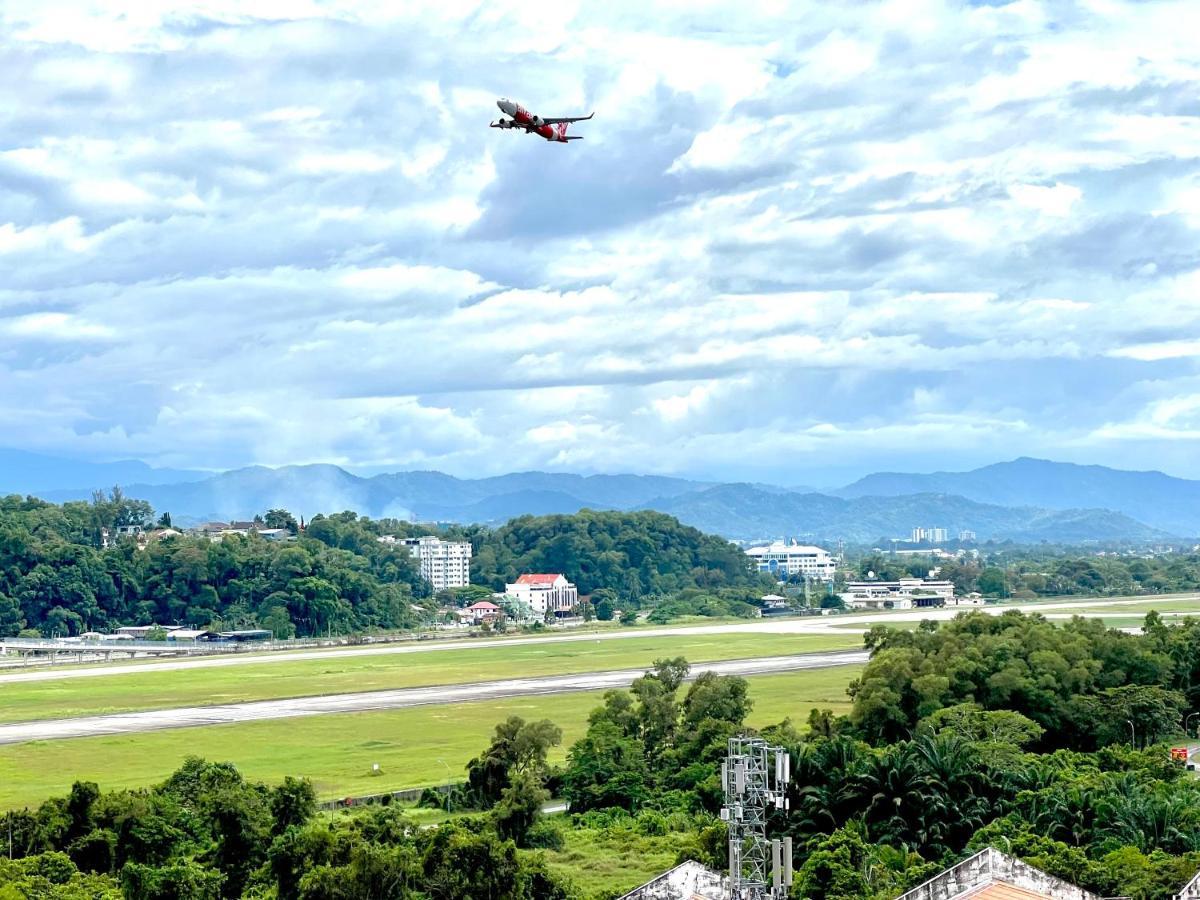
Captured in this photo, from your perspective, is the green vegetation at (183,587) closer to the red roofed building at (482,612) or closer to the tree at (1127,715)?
the red roofed building at (482,612)

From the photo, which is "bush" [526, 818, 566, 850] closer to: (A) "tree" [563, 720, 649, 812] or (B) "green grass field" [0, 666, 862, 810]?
(A) "tree" [563, 720, 649, 812]

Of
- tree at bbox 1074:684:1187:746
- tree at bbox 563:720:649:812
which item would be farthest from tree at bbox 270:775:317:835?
tree at bbox 1074:684:1187:746

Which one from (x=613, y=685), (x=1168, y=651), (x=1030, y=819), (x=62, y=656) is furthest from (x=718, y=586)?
(x=1030, y=819)

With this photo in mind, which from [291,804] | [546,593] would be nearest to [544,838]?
[291,804]

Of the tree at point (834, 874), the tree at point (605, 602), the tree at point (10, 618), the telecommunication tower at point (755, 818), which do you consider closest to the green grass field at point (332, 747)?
the tree at point (834, 874)

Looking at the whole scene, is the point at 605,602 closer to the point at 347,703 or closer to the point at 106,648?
the point at 106,648

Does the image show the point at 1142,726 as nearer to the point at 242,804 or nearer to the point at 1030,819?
the point at 1030,819
